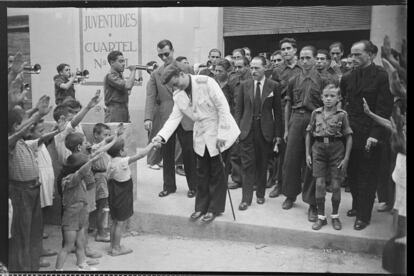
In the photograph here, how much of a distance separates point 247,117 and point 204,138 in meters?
0.42

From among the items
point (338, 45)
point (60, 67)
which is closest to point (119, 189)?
point (60, 67)

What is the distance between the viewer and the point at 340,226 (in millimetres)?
4297

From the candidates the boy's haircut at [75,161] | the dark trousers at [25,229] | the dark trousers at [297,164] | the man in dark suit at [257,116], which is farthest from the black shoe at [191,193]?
the dark trousers at [25,229]

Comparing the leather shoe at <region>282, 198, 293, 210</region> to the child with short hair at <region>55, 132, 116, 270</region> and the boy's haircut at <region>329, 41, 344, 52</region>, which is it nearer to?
the boy's haircut at <region>329, 41, 344, 52</region>

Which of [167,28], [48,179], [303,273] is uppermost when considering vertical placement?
[167,28]

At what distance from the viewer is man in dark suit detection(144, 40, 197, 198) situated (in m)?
4.41

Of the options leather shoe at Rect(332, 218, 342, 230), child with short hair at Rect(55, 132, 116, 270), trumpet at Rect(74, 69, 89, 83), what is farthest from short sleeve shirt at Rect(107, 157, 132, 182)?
leather shoe at Rect(332, 218, 342, 230)

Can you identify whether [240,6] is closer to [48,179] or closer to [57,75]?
[57,75]

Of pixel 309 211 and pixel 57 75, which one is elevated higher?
pixel 57 75

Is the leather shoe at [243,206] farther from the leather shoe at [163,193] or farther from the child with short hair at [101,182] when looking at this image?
the child with short hair at [101,182]

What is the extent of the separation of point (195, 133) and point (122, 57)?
90 centimetres

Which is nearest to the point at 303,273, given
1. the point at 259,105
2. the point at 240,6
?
the point at 259,105

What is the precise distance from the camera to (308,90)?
431 cm

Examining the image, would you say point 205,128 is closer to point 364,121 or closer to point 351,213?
point 364,121
